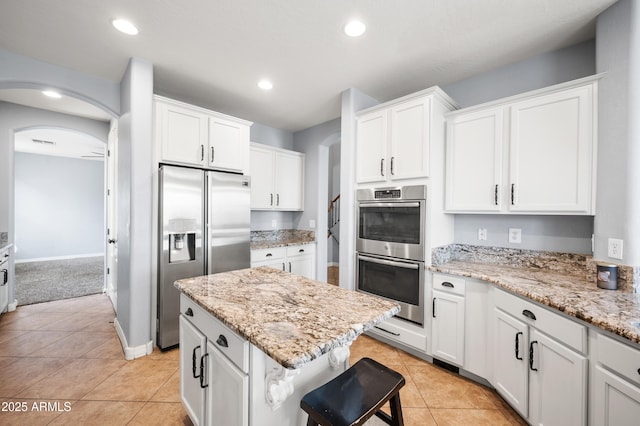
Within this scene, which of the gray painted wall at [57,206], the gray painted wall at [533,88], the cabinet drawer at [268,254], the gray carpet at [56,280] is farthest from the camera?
the gray painted wall at [57,206]

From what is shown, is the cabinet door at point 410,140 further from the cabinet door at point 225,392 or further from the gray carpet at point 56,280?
the gray carpet at point 56,280

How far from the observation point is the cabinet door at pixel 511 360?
170 centimetres

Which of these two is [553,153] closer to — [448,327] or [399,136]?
[399,136]

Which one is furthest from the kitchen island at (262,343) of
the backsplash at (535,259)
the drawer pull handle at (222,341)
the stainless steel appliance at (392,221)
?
the backsplash at (535,259)

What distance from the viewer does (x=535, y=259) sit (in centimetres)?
231

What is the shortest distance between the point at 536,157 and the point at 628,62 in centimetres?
71

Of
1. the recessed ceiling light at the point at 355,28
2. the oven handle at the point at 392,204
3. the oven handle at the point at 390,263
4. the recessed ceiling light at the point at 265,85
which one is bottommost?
the oven handle at the point at 390,263

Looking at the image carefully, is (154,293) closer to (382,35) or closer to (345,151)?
(345,151)

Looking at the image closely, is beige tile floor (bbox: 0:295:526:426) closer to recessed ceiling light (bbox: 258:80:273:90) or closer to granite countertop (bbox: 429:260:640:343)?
granite countertop (bbox: 429:260:640:343)

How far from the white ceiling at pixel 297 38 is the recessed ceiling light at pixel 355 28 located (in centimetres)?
5

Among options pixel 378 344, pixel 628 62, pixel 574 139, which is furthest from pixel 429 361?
pixel 628 62

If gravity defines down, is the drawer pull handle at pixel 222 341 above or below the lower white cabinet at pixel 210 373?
above

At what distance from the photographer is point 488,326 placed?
2057mm

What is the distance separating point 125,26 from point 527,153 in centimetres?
331
